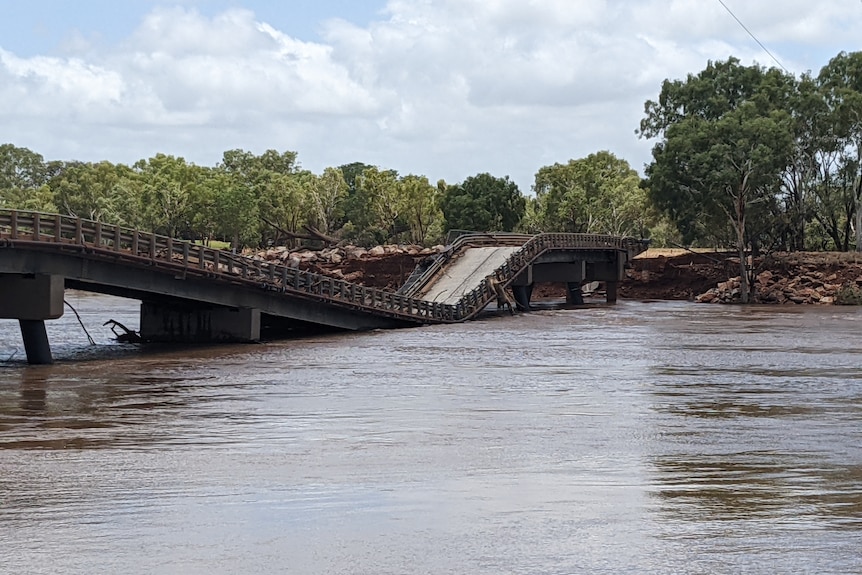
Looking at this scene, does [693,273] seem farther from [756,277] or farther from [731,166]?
[731,166]

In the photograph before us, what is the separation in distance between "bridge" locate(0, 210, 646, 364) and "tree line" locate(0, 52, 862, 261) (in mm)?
21833

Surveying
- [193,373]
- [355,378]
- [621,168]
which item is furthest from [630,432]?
[621,168]

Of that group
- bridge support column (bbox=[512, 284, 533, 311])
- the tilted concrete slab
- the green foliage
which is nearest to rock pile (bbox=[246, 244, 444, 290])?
the green foliage

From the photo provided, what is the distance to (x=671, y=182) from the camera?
8600 cm

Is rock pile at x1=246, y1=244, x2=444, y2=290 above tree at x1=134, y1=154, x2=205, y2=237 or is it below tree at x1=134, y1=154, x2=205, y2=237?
below

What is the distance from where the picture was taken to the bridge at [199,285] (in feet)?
122

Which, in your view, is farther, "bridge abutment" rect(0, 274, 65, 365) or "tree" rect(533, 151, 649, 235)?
"tree" rect(533, 151, 649, 235)

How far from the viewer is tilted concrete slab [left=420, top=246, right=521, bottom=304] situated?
200ft

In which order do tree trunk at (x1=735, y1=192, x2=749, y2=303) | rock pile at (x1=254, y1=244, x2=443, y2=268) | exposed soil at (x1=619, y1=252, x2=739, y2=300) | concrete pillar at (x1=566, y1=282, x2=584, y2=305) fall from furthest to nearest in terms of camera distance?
rock pile at (x1=254, y1=244, x2=443, y2=268) < exposed soil at (x1=619, y1=252, x2=739, y2=300) < tree trunk at (x1=735, y1=192, x2=749, y2=303) < concrete pillar at (x1=566, y1=282, x2=584, y2=305)

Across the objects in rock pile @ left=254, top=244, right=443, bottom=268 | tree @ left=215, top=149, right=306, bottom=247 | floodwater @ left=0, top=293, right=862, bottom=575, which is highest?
tree @ left=215, top=149, right=306, bottom=247

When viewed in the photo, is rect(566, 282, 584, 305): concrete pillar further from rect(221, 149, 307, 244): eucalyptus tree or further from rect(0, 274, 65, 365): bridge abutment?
rect(221, 149, 307, 244): eucalyptus tree

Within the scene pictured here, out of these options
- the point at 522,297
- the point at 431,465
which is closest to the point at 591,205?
the point at 522,297

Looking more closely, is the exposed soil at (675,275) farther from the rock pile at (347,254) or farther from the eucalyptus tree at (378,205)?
the eucalyptus tree at (378,205)

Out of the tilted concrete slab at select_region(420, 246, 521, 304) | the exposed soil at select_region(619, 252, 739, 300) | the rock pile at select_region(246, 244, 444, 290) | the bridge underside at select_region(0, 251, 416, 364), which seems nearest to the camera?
the bridge underside at select_region(0, 251, 416, 364)
